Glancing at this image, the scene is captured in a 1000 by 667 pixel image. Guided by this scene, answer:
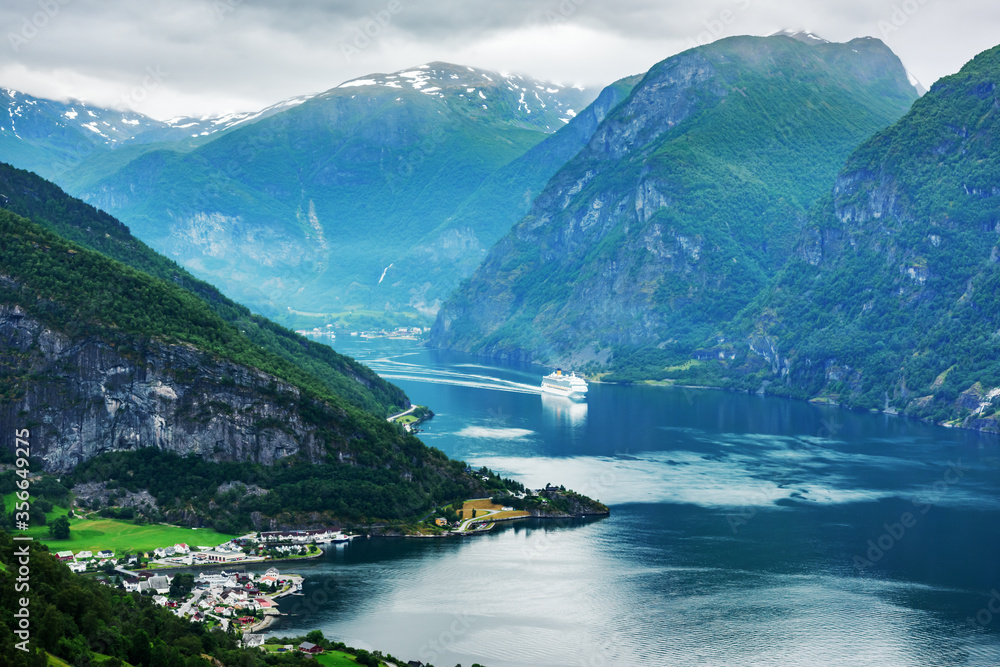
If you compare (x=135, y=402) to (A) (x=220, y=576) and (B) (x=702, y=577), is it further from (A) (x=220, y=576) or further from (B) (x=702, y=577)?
(B) (x=702, y=577)

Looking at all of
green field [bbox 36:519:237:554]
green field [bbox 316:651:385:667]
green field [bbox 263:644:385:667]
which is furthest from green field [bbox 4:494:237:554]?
green field [bbox 316:651:385:667]

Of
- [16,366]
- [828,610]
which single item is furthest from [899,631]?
[16,366]

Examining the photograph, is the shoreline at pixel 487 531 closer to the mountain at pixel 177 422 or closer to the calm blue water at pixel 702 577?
the mountain at pixel 177 422

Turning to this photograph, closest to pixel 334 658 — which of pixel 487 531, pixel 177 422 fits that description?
pixel 487 531

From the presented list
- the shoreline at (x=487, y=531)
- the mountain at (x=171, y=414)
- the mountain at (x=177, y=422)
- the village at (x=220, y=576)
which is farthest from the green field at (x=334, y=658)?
the mountain at (x=171, y=414)

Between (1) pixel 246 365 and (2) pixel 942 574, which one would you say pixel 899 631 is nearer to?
(2) pixel 942 574

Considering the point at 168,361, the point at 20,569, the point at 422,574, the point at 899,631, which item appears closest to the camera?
the point at 20,569

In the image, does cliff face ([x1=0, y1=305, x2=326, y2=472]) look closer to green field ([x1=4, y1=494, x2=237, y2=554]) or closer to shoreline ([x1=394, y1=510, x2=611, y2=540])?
green field ([x1=4, y1=494, x2=237, y2=554])
